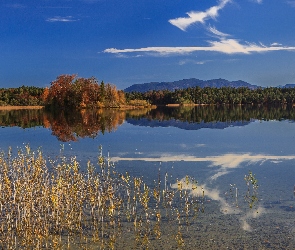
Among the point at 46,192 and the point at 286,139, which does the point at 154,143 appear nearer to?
the point at 286,139

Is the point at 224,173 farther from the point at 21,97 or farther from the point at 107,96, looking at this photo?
the point at 21,97

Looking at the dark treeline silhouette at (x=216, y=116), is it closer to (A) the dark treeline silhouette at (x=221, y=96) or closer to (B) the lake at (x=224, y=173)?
(B) the lake at (x=224, y=173)

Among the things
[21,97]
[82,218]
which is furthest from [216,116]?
[21,97]

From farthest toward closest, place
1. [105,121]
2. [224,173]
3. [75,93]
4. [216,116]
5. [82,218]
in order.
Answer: [75,93] → [216,116] → [105,121] → [224,173] → [82,218]

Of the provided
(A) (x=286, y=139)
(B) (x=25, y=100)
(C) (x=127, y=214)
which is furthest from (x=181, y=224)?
(B) (x=25, y=100)

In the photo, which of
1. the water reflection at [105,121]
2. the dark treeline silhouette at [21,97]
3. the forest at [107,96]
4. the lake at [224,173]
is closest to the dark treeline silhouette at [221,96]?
the forest at [107,96]

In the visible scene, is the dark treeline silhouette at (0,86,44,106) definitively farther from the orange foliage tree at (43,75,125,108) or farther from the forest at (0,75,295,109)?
the orange foliage tree at (43,75,125,108)

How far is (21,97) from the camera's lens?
121938 mm

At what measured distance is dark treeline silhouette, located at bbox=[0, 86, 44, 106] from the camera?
119 meters

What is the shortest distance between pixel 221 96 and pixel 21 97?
73.0 meters

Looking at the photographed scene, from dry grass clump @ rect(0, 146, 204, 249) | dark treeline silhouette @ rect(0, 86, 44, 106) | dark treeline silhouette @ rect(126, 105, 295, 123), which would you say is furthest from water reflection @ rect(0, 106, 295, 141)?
dark treeline silhouette @ rect(0, 86, 44, 106)

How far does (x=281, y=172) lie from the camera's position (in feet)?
52.4

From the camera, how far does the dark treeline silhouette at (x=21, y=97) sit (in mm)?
119231

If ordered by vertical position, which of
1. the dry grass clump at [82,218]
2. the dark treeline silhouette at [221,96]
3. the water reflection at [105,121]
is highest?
the dark treeline silhouette at [221,96]
